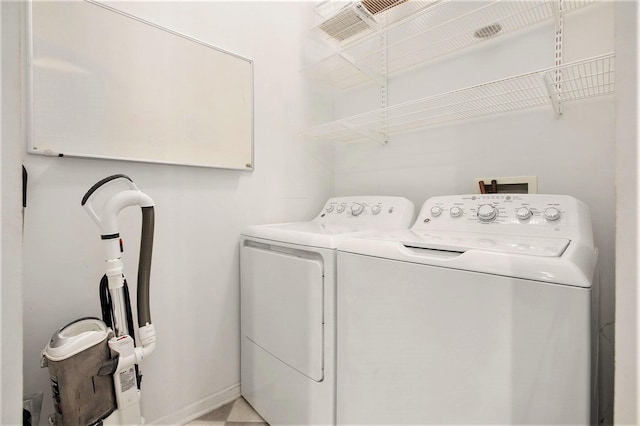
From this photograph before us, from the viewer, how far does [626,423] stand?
0.37 metres

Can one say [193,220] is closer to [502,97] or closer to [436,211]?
[436,211]

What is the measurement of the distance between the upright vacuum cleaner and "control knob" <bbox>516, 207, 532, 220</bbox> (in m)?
1.37

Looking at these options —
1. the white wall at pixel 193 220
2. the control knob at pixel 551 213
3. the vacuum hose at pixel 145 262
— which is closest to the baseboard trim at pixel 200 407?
the white wall at pixel 193 220

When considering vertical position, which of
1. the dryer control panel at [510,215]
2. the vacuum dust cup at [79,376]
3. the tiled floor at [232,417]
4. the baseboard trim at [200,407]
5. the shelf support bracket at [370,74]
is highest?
the shelf support bracket at [370,74]

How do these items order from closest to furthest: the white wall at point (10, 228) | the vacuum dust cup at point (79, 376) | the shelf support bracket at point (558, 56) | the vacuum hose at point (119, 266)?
the white wall at point (10, 228)
the vacuum dust cup at point (79, 376)
the vacuum hose at point (119, 266)
the shelf support bracket at point (558, 56)

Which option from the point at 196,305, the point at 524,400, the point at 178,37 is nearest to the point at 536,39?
the point at 524,400

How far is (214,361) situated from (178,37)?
1.61 metres

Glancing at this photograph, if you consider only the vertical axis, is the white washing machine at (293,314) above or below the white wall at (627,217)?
below

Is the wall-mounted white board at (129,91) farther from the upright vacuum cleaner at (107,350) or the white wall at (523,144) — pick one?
the white wall at (523,144)

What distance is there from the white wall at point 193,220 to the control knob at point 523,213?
3.95ft

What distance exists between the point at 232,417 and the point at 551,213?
1.66 m

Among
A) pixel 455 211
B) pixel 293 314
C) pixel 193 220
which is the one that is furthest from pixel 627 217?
pixel 193 220

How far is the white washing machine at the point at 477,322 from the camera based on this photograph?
651mm

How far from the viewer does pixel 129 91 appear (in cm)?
122
